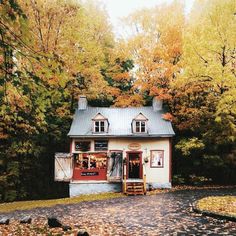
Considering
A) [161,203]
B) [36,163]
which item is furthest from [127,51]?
[161,203]

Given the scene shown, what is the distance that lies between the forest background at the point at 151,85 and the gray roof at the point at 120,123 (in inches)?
50.3

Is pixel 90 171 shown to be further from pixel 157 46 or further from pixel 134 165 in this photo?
pixel 157 46

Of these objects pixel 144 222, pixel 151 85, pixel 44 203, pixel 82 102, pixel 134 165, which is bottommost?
pixel 44 203

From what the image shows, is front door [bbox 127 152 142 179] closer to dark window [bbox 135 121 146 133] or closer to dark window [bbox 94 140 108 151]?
dark window [bbox 135 121 146 133]

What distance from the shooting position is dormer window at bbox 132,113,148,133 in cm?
3150

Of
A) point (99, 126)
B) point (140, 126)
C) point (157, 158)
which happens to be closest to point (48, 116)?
point (99, 126)

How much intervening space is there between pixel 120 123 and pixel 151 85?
537 cm

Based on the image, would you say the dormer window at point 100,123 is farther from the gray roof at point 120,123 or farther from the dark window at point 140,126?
the dark window at point 140,126

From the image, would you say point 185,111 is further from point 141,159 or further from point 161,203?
point 161,203

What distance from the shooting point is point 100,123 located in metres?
31.8

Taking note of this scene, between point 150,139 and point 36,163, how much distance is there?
10.9 m

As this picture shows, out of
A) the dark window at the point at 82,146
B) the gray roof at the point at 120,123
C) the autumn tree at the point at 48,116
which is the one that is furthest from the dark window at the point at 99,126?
the autumn tree at the point at 48,116

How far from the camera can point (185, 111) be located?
3344 cm

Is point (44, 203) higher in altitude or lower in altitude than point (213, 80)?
lower
